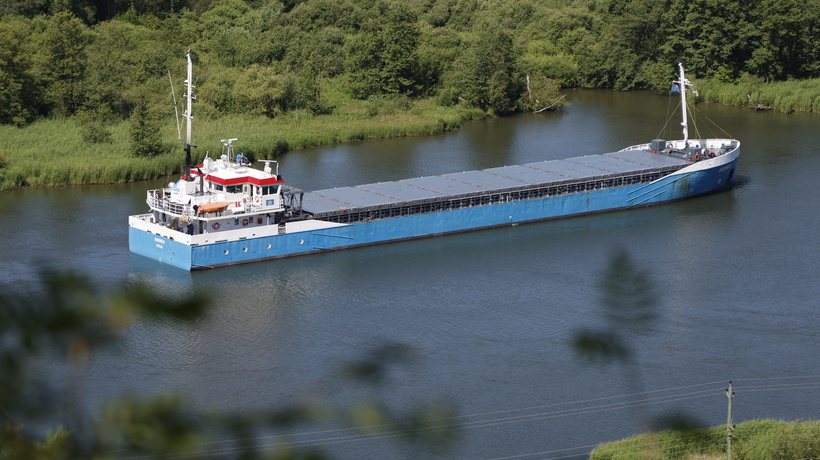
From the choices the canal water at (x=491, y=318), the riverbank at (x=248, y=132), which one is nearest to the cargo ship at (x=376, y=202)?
the canal water at (x=491, y=318)

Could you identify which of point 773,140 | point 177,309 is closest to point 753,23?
point 773,140

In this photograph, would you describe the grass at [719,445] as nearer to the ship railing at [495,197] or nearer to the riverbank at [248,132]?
the ship railing at [495,197]

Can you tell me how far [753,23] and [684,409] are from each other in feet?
121

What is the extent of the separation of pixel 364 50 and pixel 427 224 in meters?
21.1

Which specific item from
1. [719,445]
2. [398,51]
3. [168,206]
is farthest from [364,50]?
[719,445]

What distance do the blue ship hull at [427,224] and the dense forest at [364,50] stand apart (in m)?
15.3

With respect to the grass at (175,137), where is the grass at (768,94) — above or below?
above

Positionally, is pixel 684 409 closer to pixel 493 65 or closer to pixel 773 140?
pixel 773 140

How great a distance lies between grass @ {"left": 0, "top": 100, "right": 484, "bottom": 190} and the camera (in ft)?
118

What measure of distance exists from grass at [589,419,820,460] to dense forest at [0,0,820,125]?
29372mm

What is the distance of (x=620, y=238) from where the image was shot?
3077 cm

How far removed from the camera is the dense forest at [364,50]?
43000 millimetres

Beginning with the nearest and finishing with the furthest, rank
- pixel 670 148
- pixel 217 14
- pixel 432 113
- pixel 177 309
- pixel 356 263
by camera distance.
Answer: pixel 177 309
pixel 356 263
pixel 670 148
pixel 432 113
pixel 217 14

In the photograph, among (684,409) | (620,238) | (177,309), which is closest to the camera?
(177,309)
